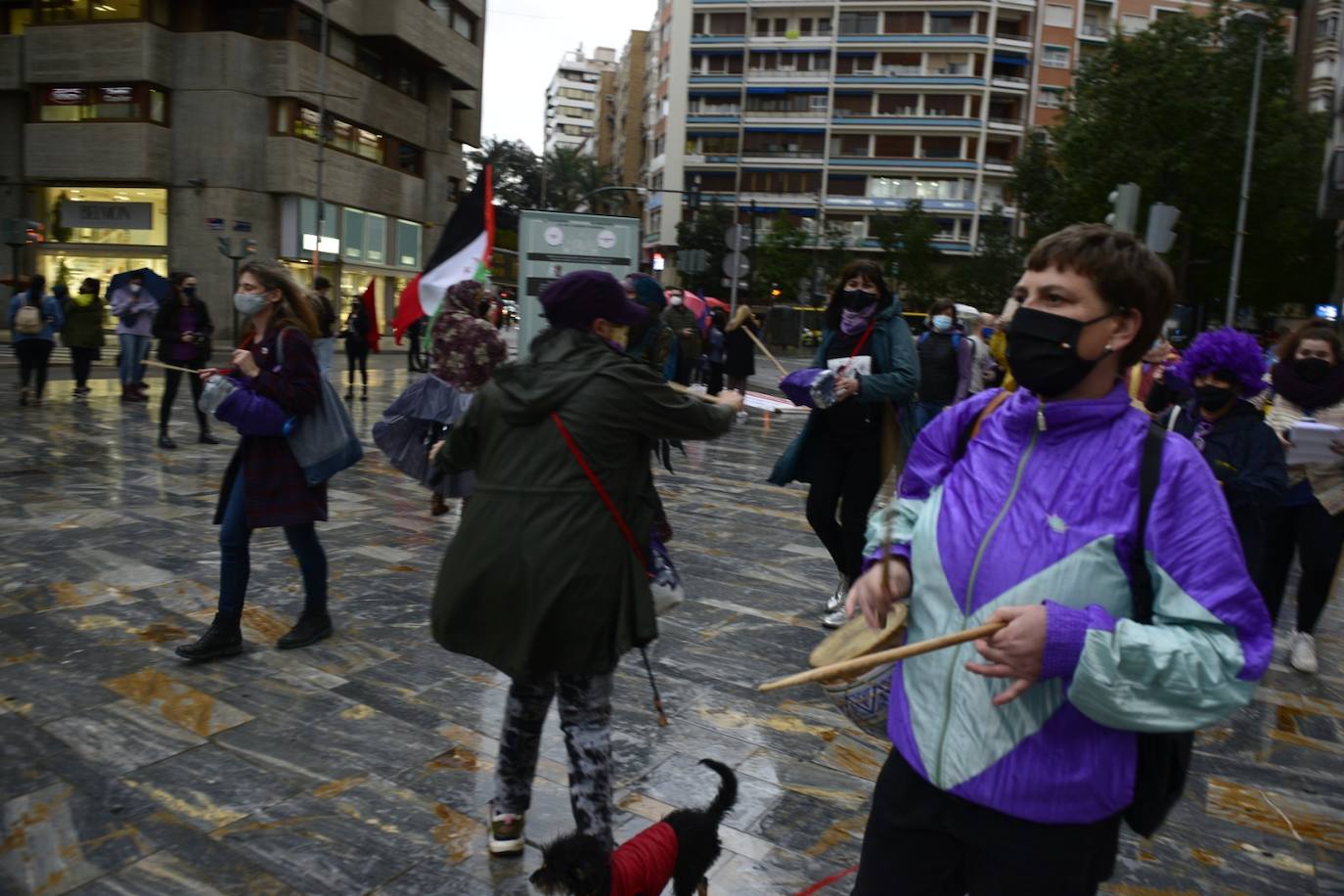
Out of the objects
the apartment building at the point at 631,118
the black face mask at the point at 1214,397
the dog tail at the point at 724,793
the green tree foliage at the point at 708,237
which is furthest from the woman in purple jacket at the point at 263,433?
the apartment building at the point at 631,118

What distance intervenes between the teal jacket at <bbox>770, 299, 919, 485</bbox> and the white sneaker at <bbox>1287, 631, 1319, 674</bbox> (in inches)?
102

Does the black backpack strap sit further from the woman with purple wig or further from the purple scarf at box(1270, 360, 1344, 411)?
the purple scarf at box(1270, 360, 1344, 411)

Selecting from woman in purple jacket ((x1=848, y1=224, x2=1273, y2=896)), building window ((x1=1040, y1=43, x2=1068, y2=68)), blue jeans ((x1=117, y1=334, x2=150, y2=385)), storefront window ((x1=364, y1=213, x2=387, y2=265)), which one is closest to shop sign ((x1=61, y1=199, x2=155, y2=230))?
storefront window ((x1=364, y1=213, x2=387, y2=265))

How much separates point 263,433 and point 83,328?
1163 cm

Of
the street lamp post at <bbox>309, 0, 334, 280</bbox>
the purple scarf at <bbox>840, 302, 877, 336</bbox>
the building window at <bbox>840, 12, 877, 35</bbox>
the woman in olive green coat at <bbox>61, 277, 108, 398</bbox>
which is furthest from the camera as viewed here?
the building window at <bbox>840, 12, 877, 35</bbox>

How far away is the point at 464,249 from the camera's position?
10805mm

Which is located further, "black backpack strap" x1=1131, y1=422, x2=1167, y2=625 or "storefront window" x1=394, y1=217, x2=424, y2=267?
"storefront window" x1=394, y1=217, x2=424, y2=267

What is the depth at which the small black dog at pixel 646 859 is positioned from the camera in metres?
2.38

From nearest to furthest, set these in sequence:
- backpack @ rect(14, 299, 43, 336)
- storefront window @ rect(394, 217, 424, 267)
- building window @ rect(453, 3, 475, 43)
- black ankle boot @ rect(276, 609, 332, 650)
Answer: black ankle boot @ rect(276, 609, 332, 650), backpack @ rect(14, 299, 43, 336), storefront window @ rect(394, 217, 424, 267), building window @ rect(453, 3, 475, 43)

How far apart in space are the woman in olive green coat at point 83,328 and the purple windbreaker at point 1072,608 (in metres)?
14.5

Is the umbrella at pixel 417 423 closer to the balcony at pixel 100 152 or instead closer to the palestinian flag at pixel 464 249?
the palestinian flag at pixel 464 249

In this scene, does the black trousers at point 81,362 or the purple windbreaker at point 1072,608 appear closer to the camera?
the purple windbreaker at point 1072,608

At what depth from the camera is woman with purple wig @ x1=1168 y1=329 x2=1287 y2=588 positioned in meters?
5.20

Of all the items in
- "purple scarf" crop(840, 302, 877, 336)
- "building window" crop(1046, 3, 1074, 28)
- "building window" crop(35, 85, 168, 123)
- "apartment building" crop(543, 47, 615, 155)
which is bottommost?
"purple scarf" crop(840, 302, 877, 336)
